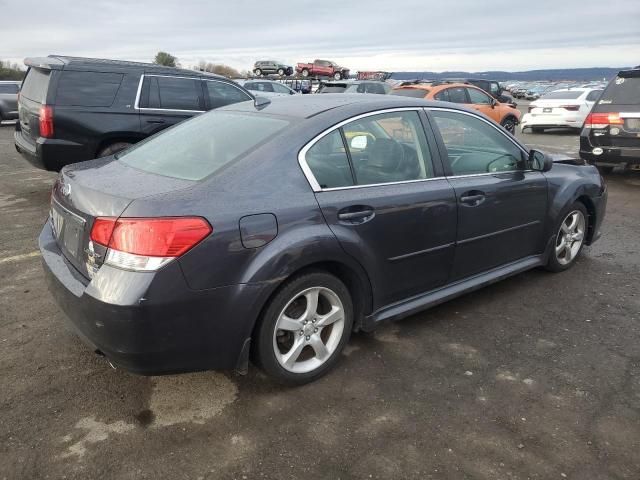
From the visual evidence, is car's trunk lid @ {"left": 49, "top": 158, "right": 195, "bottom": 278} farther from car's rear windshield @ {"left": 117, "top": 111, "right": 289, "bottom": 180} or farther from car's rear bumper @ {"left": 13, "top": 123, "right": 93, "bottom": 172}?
car's rear bumper @ {"left": 13, "top": 123, "right": 93, "bottom": 172}

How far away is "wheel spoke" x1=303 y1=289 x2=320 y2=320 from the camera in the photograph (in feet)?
9.61

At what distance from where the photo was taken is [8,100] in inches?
698

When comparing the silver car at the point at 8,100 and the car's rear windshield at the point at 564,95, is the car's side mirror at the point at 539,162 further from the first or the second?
the silver car at the point at 8,100

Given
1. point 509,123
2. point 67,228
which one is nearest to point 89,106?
point 67,228

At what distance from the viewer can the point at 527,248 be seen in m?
4.29

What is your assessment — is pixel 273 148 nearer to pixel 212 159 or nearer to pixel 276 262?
pixel 212 159

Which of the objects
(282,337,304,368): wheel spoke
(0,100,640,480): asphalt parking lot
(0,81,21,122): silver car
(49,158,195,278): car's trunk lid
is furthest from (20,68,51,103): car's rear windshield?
(0,81,21,122): silver car

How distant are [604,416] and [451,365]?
836 millimetres

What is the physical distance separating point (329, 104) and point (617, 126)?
21.5 feet

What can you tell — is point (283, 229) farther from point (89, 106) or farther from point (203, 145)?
point (89, 106)

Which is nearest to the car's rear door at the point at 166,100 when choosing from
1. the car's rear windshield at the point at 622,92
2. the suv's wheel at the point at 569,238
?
the suv's wheel at the point at 569,238

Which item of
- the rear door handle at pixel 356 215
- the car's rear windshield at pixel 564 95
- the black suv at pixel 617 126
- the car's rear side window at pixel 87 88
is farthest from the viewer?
the car's rear windshield at pixel 564 95

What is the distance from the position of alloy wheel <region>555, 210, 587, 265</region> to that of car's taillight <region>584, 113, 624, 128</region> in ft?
13.7

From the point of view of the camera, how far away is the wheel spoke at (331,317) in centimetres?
303
